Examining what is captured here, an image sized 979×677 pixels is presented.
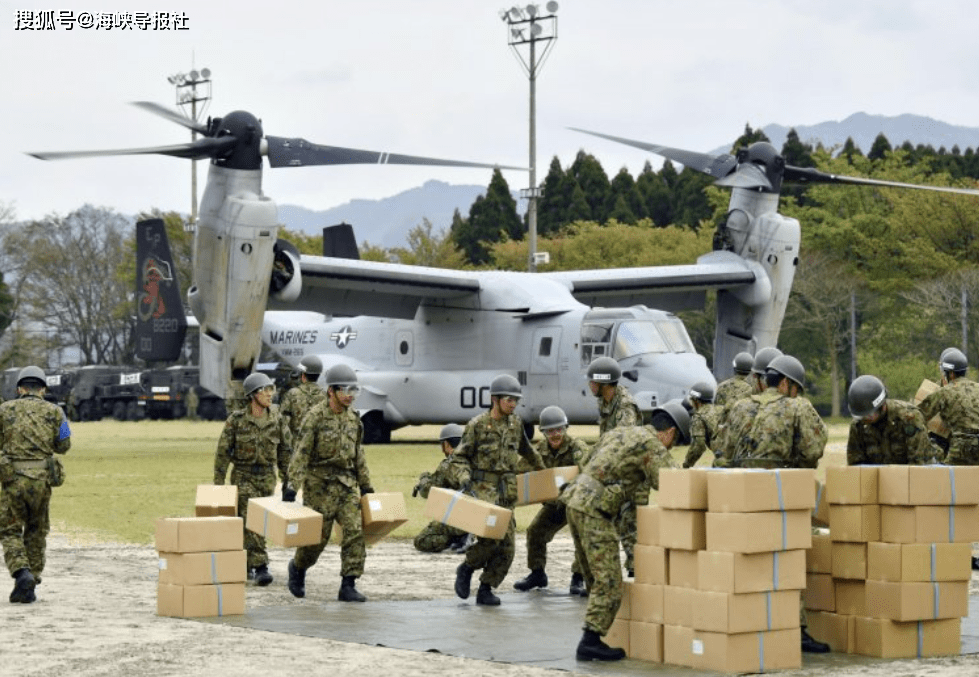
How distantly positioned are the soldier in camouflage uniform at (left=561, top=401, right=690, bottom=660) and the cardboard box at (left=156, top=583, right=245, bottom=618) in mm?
2902

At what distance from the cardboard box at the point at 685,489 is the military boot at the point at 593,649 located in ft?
2.89

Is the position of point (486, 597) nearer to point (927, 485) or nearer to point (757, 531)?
point (757, 531)

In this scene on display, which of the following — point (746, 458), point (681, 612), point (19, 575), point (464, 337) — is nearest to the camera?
point (681, 612)

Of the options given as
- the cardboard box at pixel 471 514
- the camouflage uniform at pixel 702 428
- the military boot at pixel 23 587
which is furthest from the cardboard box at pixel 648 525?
the camouflage uniform at pixel 702 428

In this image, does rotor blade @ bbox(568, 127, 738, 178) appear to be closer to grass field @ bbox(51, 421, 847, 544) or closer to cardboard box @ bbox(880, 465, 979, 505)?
grass field @ bbox(51, 421, 847, 544)

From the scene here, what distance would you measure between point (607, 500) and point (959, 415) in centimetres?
519

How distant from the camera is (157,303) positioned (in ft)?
99.7

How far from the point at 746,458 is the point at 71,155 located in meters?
16.4

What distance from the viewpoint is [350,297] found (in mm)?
31438

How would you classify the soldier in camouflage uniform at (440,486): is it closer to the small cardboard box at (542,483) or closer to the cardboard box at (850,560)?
the small cardboard box at (542,483)

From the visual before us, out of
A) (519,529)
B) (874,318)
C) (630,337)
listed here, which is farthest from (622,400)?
(874,318)

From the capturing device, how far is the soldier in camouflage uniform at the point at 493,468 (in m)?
11.8

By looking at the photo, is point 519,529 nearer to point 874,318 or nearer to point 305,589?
point 305,589

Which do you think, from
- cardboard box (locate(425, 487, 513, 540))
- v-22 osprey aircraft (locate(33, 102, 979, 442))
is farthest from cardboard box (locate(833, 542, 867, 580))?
v-22 osprey aircraft (locate(33, 102, 979, 442))
